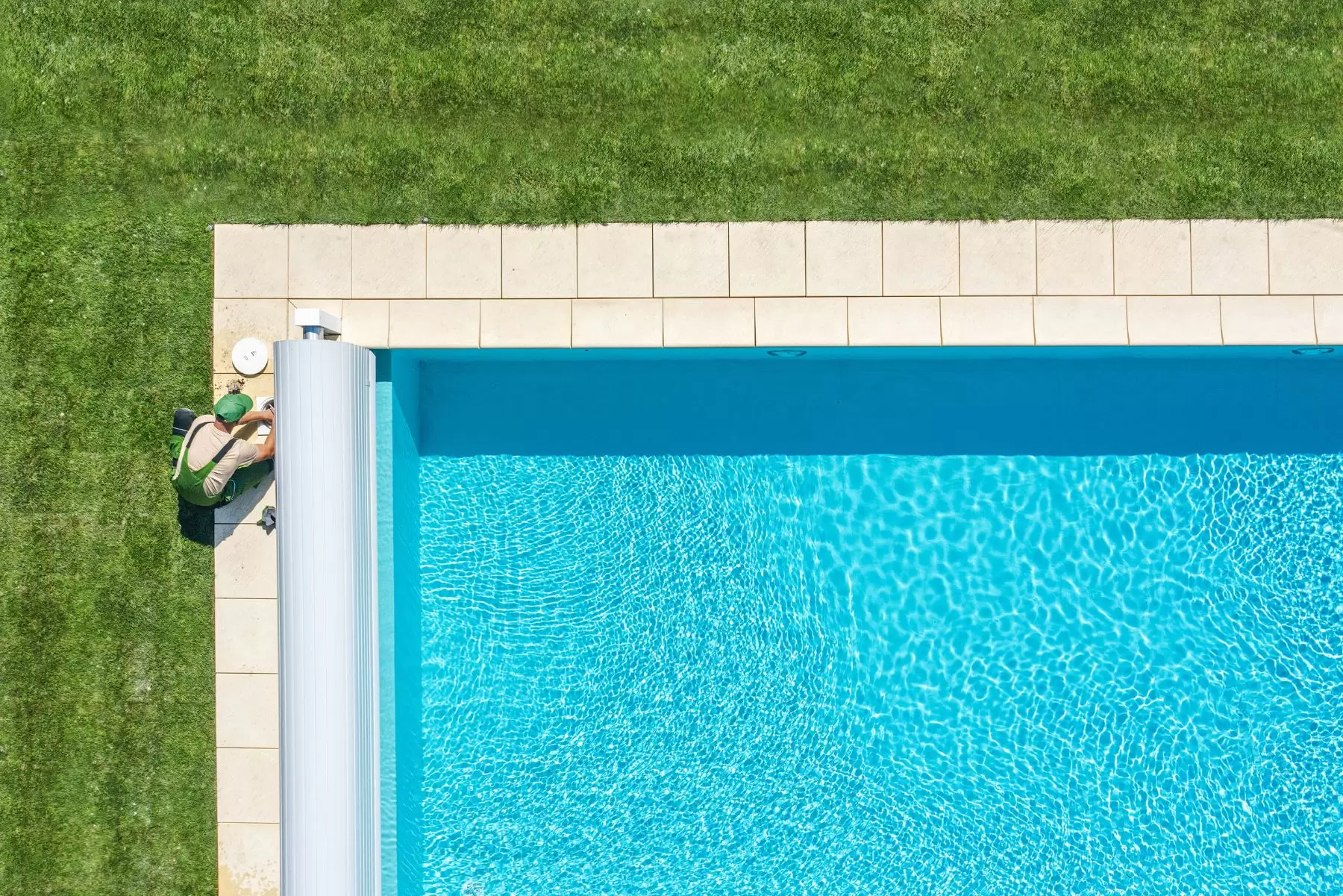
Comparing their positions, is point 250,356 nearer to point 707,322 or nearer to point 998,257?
point 707,322

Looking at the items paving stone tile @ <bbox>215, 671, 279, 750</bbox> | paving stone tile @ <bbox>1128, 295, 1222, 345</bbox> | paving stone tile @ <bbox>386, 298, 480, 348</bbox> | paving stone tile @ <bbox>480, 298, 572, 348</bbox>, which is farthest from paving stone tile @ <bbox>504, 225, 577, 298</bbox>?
paving stone tile @ <bbox>1128, 295, 1222, 345</bbox>

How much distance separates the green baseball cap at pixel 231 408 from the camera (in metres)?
6.30

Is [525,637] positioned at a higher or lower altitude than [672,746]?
higher

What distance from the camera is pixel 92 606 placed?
670cm

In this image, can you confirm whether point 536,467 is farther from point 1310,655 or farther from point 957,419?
point 1310,655

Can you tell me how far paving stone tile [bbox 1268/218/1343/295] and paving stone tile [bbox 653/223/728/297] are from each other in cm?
402

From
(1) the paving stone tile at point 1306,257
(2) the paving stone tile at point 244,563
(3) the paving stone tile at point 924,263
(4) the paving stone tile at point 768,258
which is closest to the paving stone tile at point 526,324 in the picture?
(4) the paving stone tile at point 768,258

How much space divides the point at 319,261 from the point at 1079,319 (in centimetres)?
567

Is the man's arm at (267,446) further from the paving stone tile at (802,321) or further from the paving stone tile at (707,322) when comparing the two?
the paving stone tile at (802,321)

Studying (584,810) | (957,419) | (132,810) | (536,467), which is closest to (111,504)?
(132,810)

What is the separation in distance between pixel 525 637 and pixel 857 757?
2.77 meters

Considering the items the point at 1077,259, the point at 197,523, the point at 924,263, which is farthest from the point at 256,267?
the point at 1077,259

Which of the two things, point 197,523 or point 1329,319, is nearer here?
point 1329,319

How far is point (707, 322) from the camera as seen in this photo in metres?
6.59
